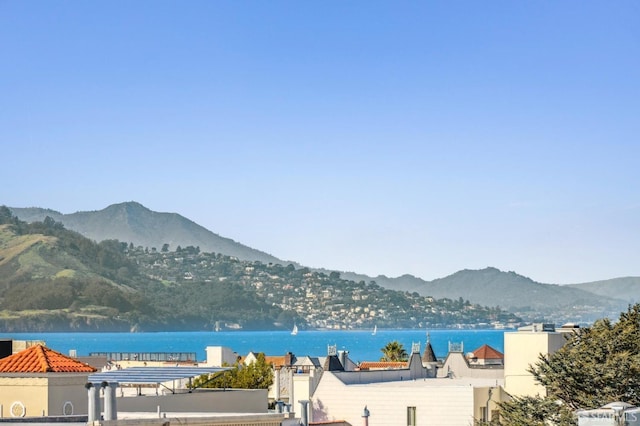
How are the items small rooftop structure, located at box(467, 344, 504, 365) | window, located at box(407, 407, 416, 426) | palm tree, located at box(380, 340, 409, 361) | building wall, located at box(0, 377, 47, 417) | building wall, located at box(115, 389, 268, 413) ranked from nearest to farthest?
1. building wall, located at box(0, 377, 47, 417)
2. building wall, located at box(115, 389, 268, 413)
3. window, located at box(407, 407, 416, 426)
4. palm tree, located at box(380, 340, 409, 361)
5. small rooftop structure, located at box(467, 344, 504, 365)

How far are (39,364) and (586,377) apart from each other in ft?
59.4

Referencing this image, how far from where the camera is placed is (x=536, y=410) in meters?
41.7

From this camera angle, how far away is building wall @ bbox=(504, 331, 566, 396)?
1818 inches

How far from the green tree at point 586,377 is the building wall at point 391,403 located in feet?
11.3

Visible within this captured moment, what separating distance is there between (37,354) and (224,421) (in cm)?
1086

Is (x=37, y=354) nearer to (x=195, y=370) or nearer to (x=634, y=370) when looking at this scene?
(x=195, y=370)

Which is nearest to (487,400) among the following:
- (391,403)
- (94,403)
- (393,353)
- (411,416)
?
(411,416)

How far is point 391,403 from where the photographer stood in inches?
1897

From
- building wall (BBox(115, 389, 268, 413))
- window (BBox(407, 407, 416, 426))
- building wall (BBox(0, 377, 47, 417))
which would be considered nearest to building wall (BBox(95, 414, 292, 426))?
building wall (BBox(115, 389, 268, 413))

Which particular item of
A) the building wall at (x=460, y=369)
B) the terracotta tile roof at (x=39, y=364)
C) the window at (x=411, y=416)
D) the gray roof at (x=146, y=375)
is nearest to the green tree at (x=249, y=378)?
the building wall at (x=460, y=369)

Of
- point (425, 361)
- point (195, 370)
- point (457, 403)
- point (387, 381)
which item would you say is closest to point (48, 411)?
point (195, 370)

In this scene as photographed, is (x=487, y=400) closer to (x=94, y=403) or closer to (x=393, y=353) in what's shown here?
(x=94, y=403)

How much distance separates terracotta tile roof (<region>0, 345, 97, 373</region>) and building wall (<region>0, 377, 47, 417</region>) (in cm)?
32

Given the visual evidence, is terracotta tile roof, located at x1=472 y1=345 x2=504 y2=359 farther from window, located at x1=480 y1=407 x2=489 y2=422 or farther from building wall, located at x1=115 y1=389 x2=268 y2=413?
building wall, located at x1=115 y1=389 x2=268 y2=413
